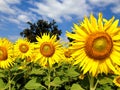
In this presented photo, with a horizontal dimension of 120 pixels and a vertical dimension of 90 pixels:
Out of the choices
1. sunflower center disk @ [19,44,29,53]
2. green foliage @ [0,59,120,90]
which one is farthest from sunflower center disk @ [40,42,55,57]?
sunflower center disk @ [19,44,29,53]

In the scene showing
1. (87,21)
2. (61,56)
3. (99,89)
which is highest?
(87,21)

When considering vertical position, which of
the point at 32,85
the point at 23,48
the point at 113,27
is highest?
the point at 113,27

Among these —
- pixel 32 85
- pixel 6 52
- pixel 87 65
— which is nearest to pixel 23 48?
pixel 6 52

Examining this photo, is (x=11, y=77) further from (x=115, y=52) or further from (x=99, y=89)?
(x=115, y=52)

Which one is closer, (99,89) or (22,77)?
(99,89)

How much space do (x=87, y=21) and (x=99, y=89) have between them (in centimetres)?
280

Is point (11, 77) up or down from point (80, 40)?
down

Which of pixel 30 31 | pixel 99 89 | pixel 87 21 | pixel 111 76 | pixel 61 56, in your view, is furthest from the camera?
pixel 30 31

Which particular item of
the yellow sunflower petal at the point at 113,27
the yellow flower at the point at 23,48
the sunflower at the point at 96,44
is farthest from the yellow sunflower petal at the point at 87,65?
the yellow flower at the point at 23,48

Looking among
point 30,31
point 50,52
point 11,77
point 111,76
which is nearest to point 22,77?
point 11,77

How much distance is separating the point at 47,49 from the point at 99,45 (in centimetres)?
342

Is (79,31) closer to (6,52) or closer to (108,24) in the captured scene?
(108,24)

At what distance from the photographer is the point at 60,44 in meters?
8.78

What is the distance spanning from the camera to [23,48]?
43.2 feet
